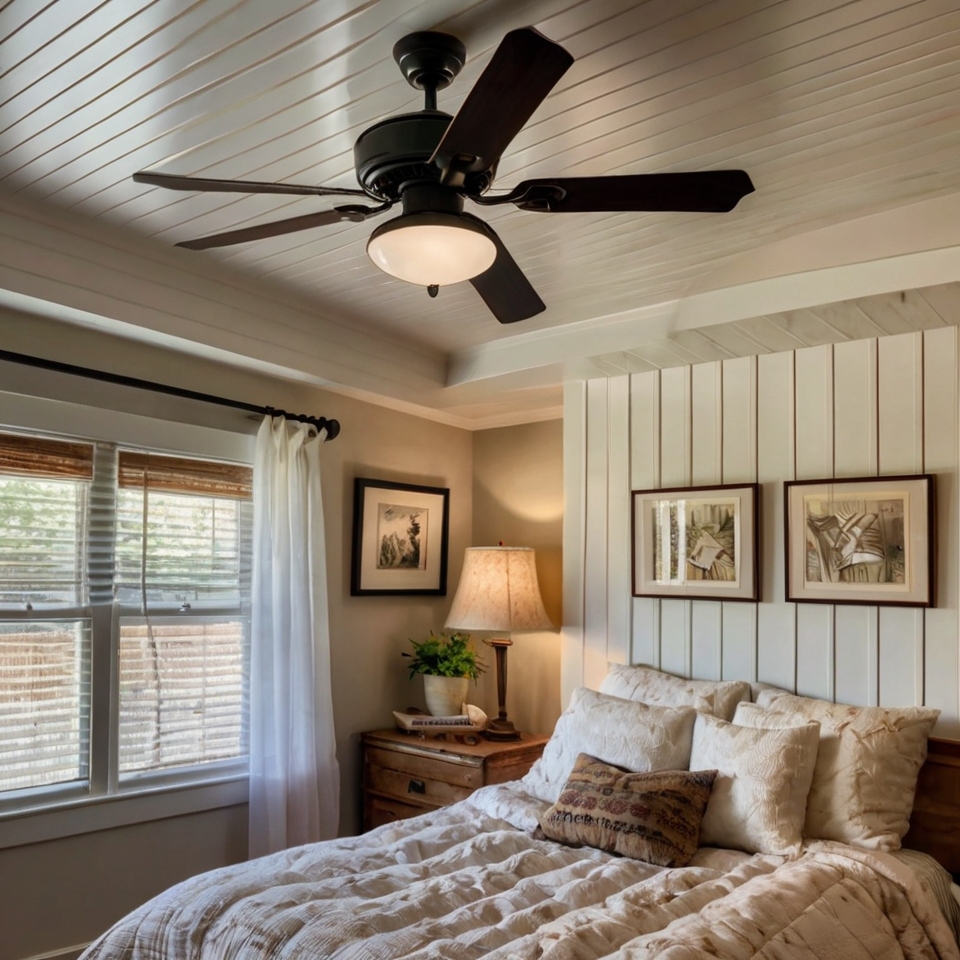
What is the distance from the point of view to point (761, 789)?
243 centimetres

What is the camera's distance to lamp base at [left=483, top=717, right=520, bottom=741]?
3746 millimetres

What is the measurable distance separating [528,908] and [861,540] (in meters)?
1.67

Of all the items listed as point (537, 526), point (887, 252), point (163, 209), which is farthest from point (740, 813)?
point (163, 209)

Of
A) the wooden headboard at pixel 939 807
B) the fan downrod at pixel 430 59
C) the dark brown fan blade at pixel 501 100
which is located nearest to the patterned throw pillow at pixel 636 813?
the wooden headboard at pixel 939 807

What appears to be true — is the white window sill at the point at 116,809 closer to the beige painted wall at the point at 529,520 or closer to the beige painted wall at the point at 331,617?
the beige painted wall at the point at 331,617

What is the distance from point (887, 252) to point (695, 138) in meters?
0.77

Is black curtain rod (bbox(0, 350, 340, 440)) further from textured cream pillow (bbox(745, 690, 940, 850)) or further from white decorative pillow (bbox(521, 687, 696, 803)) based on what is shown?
textured cream pillow (bbox(745, 690, 940, 850))

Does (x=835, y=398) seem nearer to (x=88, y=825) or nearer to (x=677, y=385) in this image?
(x=677, y=385)

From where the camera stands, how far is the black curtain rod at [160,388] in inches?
110

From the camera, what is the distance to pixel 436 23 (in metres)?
1.69

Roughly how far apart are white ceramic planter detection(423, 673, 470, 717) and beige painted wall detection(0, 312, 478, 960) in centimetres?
24

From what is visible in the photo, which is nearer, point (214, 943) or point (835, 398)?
point (214, 943)

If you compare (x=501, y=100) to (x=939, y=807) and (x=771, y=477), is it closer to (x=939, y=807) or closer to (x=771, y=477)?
(x=771, y=477)

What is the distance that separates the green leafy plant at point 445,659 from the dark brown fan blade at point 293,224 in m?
2.38
